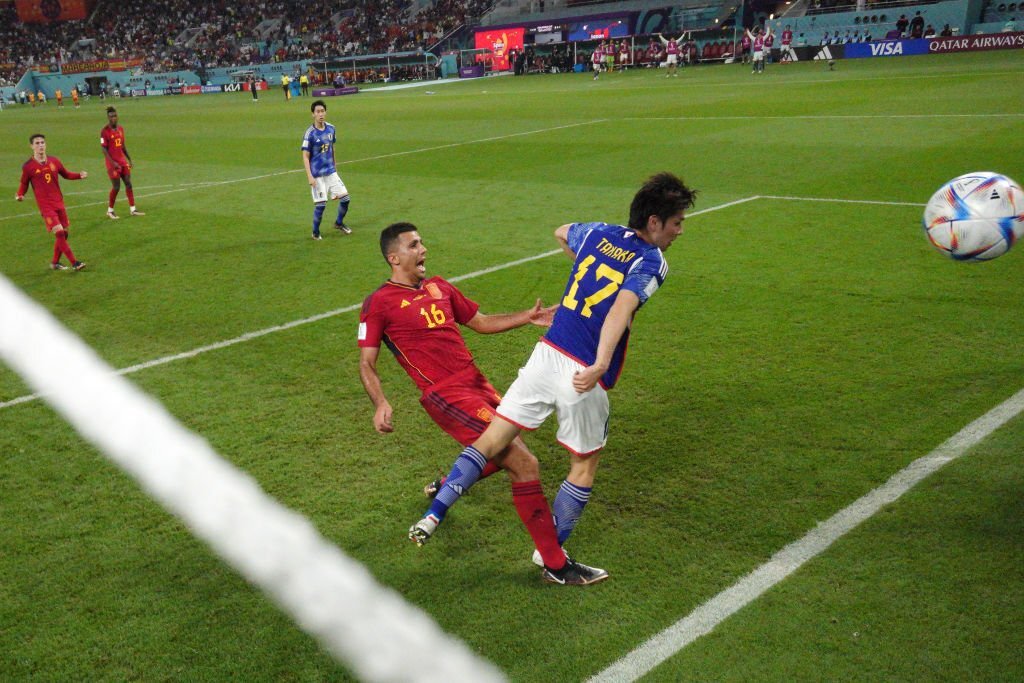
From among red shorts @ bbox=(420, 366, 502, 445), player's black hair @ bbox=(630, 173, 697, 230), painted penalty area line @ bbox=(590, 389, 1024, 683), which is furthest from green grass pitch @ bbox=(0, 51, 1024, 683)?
player's black hair @ bbox=(630, 173, 697, 230)

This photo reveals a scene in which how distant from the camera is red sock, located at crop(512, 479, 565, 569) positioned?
4391 millimetres

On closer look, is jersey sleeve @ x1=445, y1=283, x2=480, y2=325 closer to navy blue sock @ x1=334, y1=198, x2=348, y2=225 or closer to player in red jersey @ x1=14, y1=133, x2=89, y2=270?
navy blue sock @ x1=334, y1=198, x2=348, y2=225

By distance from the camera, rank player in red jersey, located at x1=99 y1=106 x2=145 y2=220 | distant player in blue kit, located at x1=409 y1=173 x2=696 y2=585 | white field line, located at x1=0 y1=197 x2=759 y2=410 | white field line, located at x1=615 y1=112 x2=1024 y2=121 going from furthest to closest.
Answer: white field line, located at x1=615 y1=112 x2=1024 y2=121 → player in red jersey, located at x1=99 y1=106 x2=145 y2=220 → white field line, located at x1=0 y1=197 x2=759 y2=410 → distant player in blue kit, located at x1=409 y1=173 x2=696 y2=585

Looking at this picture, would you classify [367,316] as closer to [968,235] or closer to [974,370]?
[968,235]

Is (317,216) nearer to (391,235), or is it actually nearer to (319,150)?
(319,150)

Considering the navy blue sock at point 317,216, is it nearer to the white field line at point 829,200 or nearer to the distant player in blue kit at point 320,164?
the distant player in blue kit at point 320,164

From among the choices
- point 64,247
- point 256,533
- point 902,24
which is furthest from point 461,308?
point 902,24

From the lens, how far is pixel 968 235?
5.69 metres

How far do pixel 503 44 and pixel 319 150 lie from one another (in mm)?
51555

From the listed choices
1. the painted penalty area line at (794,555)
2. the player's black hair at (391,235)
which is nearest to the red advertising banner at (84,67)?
the player's black hair at (391,235)

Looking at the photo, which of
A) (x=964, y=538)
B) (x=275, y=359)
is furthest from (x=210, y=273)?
(x=964, y=538)

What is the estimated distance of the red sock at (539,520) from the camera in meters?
4.39

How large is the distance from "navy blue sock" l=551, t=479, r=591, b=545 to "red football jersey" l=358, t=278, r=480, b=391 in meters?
1.06

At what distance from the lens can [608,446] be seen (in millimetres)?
6039
